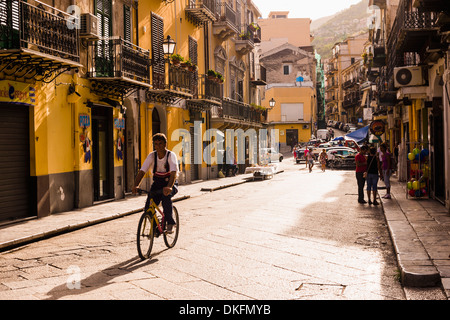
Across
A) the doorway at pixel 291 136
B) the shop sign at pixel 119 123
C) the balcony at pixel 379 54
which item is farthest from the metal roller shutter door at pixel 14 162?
the doorway at pixel 291 136

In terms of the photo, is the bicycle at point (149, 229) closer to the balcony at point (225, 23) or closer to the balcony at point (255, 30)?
the balcony at point (225, 23)

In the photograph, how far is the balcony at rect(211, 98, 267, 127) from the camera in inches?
1205

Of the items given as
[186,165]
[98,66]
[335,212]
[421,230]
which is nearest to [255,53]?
[186,165]

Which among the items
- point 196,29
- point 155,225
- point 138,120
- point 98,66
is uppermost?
point 196,29

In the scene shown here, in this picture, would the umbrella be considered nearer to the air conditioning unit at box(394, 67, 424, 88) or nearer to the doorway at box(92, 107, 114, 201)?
the air conditioning unit at box(394, 67, 424, 88)

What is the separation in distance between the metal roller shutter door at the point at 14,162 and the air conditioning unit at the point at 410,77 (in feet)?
38.0

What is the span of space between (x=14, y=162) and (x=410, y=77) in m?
12.4

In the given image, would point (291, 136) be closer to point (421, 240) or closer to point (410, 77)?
point (410, 77)

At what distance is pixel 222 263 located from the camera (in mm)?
7602

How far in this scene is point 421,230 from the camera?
33.4 feet

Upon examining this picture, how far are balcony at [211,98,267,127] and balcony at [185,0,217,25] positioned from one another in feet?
15.8

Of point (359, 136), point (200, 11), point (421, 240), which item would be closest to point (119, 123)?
point (200, 11)
